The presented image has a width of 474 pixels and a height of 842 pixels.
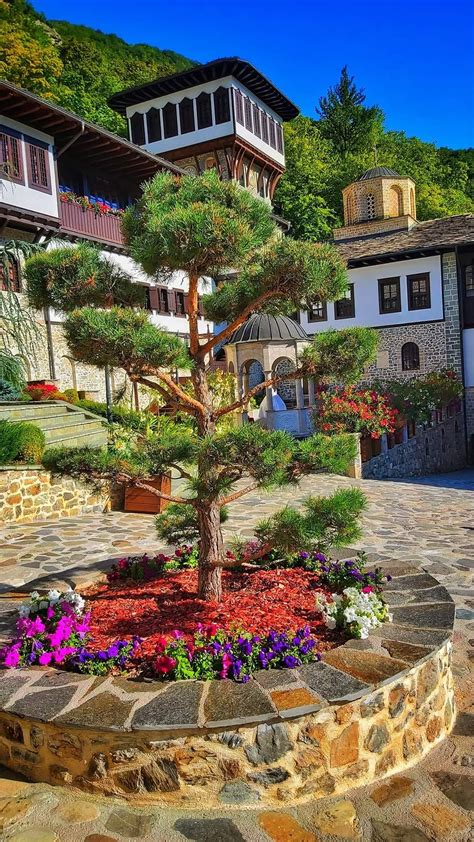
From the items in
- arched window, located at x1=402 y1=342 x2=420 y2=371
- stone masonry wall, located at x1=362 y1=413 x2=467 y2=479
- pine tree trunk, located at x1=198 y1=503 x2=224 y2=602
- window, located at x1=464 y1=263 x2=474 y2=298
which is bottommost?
stone masonry wall, located at x1=362 y1=413 x2=467 y2=479

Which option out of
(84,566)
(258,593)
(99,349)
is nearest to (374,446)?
(84,566)

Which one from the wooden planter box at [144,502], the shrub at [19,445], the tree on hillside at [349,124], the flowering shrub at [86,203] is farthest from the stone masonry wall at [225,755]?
the tree on hillside at [349,124]

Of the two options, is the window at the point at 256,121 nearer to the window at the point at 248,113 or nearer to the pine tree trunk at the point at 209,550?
the window at the point at 248,113

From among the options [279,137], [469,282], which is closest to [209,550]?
[469,282]

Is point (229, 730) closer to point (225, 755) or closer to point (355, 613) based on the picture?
point (225, 755)

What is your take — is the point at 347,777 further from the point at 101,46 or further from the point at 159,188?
the point at 101,46

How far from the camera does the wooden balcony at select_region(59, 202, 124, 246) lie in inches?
720

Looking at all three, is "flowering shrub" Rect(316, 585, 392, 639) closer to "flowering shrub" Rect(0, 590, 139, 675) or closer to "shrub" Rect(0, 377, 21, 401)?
"flowering shrub" Rect(0, 590, 139, 675)

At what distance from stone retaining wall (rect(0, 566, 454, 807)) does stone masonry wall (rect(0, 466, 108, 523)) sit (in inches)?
234

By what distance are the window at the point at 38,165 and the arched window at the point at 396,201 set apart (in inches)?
727

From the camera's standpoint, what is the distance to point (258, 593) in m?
4.88

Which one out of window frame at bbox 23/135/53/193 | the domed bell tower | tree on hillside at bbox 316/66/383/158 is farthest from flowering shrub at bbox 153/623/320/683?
tree on hillside at bbox 316/66/383/158

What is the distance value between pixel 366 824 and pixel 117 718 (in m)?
1.29

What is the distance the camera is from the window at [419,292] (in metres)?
25.3
